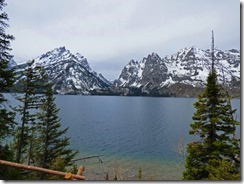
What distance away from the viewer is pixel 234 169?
12.8ft

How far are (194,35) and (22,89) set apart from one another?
5244 mm

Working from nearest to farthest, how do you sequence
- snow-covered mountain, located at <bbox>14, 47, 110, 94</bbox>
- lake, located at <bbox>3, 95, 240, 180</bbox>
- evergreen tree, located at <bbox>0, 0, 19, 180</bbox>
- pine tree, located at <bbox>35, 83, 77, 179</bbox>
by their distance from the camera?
1. snow-covered mountain, located at <bbox>14, 47, 110, 94</bbox>
2. evergreen tree, located at <bbox>0, 0, 19, 180</bbox>
3. pine tree, located at <bbox>35, 83, 77, 179</bbox>
4. lake, located at <bbox>3, 95, 240, 180</bbox>

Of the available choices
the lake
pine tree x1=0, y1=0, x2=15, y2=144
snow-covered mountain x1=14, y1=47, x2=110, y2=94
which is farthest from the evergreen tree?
the lake

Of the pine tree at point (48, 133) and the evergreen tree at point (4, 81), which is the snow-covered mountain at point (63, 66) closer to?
the evergreen tree at point (4, 81)

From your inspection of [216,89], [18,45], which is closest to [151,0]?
[18,45]

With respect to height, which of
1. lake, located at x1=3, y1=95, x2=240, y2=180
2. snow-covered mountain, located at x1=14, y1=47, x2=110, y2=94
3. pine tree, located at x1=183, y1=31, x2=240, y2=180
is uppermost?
snow-covered mountain, located at x1=14, y1=47, x2=110, y2=94

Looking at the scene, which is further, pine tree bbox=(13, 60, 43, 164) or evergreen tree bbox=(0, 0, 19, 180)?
pine tree bbox=(13, 60, 43, 164)

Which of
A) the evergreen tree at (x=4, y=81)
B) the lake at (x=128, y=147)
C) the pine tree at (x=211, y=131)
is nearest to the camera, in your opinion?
the evergreen tree at (x=4, y=81)

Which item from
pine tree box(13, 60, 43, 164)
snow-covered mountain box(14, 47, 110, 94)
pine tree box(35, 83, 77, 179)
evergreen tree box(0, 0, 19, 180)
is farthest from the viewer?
pine tree box(35, 83, 77, 179)

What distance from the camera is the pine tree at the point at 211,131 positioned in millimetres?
4973

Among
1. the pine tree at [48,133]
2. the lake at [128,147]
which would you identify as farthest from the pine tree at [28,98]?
the lake at [128,147]

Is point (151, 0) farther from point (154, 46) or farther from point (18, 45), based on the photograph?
point (18, 45)

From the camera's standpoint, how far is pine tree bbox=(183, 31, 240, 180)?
4.97m

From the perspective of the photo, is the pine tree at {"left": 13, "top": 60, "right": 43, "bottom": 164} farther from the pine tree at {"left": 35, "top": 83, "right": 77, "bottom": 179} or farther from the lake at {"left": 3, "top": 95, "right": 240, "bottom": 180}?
the lake at {"left": 3, "top": 95, "right": 240, "bottom": 180}
